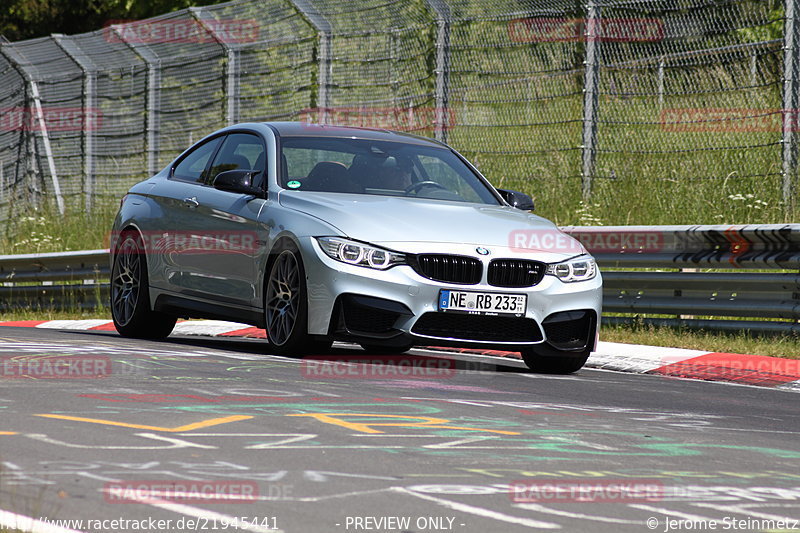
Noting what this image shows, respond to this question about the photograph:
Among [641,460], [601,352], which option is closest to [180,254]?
[601,352]

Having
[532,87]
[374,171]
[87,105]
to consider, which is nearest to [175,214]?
[374,171]

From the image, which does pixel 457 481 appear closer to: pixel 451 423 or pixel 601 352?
pixel 451 423

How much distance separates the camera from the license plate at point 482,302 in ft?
29.2

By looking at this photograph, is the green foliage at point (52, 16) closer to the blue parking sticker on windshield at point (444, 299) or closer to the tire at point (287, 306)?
the tire at point (287, 306)

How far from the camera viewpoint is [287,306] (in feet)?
30.3

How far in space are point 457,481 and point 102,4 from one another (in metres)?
32.2

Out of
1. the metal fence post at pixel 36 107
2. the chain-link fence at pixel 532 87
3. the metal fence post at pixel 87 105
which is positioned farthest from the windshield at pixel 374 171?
the metal fence post at pixel 36 107

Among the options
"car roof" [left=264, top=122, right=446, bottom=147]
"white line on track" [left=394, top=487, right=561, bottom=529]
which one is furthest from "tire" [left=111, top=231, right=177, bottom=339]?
"white line on track" [left=394, top=487, right=561, bottom=529]

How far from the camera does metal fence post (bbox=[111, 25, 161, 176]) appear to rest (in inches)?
833

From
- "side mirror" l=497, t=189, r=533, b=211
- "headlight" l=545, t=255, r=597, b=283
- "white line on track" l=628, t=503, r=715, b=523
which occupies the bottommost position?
"white line on track" l=628, t=503, r=715, b=523

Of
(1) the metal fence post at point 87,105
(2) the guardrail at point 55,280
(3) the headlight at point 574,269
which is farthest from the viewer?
(1) the metal fence post at point 87,105

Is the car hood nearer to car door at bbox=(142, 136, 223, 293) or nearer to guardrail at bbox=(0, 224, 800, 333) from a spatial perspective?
car door at bbox=(142, 136, 223, 293)

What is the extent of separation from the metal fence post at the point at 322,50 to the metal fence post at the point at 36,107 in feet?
20.1

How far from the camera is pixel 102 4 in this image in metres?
35.7
